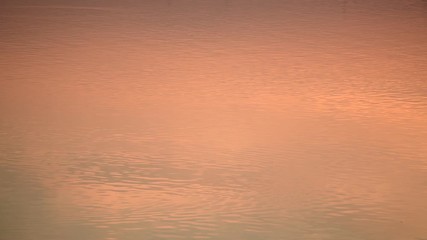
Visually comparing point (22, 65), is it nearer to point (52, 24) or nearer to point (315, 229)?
point (52, 24)

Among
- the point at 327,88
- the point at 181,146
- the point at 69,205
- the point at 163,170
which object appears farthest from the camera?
the point at 327,88

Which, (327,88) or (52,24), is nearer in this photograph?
(327,88)

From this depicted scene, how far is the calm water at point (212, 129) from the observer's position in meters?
1.91

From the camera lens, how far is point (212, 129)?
2613 millimetres

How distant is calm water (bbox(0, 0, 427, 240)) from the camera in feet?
6.26

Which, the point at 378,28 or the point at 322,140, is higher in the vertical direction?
the point at 378,28

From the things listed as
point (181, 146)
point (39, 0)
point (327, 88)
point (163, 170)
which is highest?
point (39, 0)

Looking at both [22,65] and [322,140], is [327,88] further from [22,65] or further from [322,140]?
[22,65]

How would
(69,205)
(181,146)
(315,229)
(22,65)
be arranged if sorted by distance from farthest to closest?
(22,65)
(181,146)
(69,205)
(315,229)

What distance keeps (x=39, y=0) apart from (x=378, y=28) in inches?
90.0

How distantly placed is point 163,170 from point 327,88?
1.10m

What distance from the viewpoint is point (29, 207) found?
1951mm

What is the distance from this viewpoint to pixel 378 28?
4375 millimetres

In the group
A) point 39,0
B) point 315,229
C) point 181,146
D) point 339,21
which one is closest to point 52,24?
Result: point 39,0
